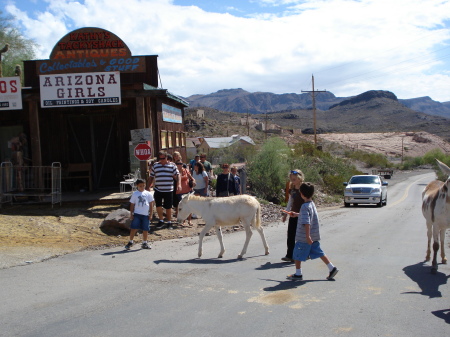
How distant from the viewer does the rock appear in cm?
1169

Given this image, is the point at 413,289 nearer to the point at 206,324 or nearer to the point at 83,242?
the point at 206,324

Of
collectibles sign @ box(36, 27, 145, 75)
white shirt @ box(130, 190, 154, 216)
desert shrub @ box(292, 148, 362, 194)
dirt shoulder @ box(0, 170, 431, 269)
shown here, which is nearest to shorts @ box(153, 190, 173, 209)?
dirt shoulder @ box(0, 170, 431, 269)

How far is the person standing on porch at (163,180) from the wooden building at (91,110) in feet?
6.82

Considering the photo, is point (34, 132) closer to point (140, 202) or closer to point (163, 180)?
point (163, 180)

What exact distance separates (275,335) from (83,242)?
6.79 meters

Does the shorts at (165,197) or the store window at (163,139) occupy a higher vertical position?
the store window at (163,139)

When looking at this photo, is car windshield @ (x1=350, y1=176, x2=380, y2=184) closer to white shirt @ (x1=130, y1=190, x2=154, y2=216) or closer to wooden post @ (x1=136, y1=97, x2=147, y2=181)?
wooden post @ (x1=136, y1=97, x2=147, y2=181)

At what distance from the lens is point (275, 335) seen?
16.5 ft


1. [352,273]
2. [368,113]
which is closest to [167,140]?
[352,273]

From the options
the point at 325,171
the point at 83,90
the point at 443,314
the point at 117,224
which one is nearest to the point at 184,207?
the point at 117,224

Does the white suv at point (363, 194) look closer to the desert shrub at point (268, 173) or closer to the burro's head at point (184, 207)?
the desert shrub at point (268, 173)

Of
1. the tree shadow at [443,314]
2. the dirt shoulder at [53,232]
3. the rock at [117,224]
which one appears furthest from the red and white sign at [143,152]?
the tree shadow at [443,314]

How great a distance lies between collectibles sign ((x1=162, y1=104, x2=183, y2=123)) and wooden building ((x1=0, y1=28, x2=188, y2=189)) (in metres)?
0.05

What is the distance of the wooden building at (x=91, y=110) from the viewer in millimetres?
14039
